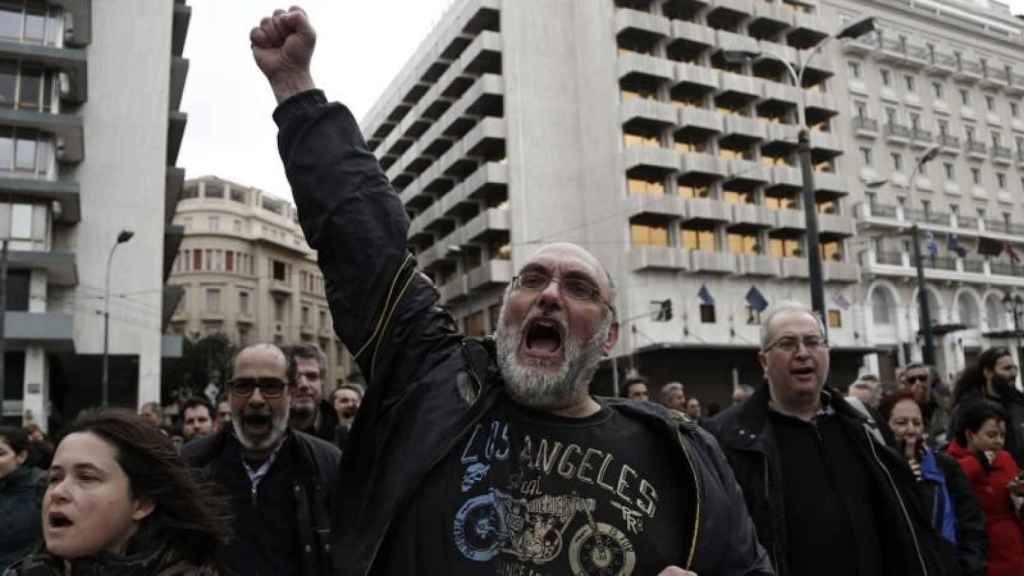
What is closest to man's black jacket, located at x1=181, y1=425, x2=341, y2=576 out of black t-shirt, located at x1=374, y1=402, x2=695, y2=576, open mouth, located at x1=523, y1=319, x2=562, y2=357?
open mouth, located at x1=523, y1=319, x2=562, y2=357

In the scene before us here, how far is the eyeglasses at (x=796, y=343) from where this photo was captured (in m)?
4.19

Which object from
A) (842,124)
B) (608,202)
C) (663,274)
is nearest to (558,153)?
(608,202)

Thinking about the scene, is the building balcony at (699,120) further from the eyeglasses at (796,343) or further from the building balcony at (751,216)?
the eyeglasses at (796,343)

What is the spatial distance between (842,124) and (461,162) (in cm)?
2046

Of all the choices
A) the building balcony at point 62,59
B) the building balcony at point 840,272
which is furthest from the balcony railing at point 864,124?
the building balcony at point 62,59

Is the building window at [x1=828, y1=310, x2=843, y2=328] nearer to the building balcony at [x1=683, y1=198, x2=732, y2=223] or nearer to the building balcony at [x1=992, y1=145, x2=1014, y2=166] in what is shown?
the building balcony at [x1=683, y1=198, x2=732, y2=223]

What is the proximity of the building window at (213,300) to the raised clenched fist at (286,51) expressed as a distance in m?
74.2

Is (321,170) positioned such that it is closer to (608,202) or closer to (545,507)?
(545,507)

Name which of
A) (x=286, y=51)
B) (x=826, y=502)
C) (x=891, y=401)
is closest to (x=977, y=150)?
(x=891, y=401)

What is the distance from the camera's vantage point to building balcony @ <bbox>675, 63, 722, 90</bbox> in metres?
39.1

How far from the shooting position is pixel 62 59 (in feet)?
98.9

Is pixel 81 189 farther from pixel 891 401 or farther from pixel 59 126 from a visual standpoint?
pixel 891 401

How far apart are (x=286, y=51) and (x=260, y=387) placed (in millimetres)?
2390

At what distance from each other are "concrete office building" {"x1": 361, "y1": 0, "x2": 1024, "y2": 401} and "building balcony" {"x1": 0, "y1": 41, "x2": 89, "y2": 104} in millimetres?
12650
